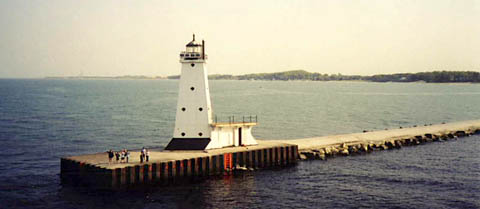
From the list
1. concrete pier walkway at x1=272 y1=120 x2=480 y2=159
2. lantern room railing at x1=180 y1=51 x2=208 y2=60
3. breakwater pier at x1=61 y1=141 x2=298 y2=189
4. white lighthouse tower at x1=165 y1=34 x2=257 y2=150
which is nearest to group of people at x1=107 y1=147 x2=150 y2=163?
breakwater pier at x1=61 y1=141 x2=298 y2=189

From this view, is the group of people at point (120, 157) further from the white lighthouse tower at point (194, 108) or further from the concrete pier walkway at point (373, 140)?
the concrete pier walkway at point (373, 140)

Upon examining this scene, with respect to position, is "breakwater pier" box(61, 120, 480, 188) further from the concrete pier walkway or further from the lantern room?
the lantern room

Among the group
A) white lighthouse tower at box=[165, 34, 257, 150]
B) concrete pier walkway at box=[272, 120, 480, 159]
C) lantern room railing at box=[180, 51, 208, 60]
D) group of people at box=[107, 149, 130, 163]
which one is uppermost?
lantern room railing at box=[180, 51, 208, 60]

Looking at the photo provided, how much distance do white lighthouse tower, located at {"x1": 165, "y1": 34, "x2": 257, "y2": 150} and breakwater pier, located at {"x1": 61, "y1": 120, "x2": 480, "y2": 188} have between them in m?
1.22

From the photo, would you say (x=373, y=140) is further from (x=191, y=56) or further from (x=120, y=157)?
(x=120, y=157)

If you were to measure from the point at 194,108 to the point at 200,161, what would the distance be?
5510 mm

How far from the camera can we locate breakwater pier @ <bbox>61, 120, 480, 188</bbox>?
3678cm

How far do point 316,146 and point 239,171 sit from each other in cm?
1302

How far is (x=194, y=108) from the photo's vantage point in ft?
145

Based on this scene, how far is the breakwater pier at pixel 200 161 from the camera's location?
3678 cm

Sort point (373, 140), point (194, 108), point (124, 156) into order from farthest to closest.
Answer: point (373, 140)
point (194, 108)
point (124, 156)

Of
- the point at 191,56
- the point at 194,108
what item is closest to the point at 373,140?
the point at 194,108

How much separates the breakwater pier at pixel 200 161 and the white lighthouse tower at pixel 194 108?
122cm

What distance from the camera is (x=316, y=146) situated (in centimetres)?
5319
